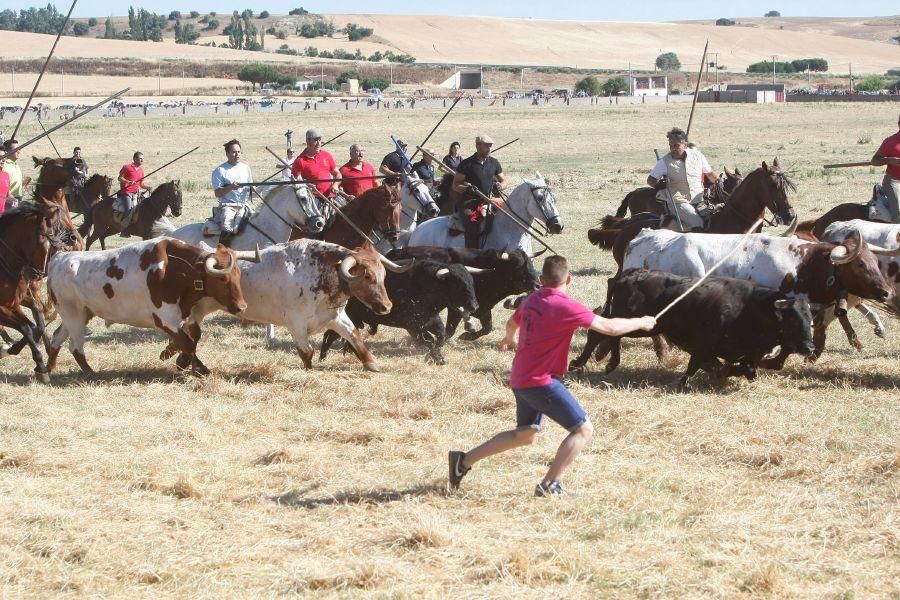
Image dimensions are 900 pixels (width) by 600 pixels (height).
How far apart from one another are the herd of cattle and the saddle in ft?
8.49

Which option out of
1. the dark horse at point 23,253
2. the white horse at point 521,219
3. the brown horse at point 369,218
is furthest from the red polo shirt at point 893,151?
the dark horse at point 23,253

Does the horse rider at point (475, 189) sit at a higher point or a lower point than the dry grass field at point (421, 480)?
higher

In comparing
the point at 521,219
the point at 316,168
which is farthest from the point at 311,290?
the point at 316,168

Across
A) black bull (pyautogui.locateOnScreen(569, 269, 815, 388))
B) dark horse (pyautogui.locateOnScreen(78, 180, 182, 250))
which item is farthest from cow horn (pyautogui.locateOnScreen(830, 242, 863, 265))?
dark horse (pyautogui.locateOnScreen(78, 180, 182, 250))

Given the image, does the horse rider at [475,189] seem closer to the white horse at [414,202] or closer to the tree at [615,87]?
the white horse at [414,202]

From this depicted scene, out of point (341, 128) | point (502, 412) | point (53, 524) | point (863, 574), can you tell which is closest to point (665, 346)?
point (502, 412)

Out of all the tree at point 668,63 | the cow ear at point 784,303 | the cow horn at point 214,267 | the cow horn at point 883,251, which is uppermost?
the tree at point 668,63

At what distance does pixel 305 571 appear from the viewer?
21.4ft

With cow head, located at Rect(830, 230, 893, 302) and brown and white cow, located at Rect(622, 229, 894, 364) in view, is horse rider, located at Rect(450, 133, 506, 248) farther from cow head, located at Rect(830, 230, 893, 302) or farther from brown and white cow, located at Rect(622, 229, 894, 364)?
cow head, located at Rect(830, 230, 893, 302)

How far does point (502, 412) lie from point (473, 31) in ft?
605

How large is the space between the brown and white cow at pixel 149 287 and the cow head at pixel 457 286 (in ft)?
6.23

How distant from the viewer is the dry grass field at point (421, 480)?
6484 mm

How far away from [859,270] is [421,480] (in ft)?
16.2

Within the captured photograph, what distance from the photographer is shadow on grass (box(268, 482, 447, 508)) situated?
→ 7754mm
